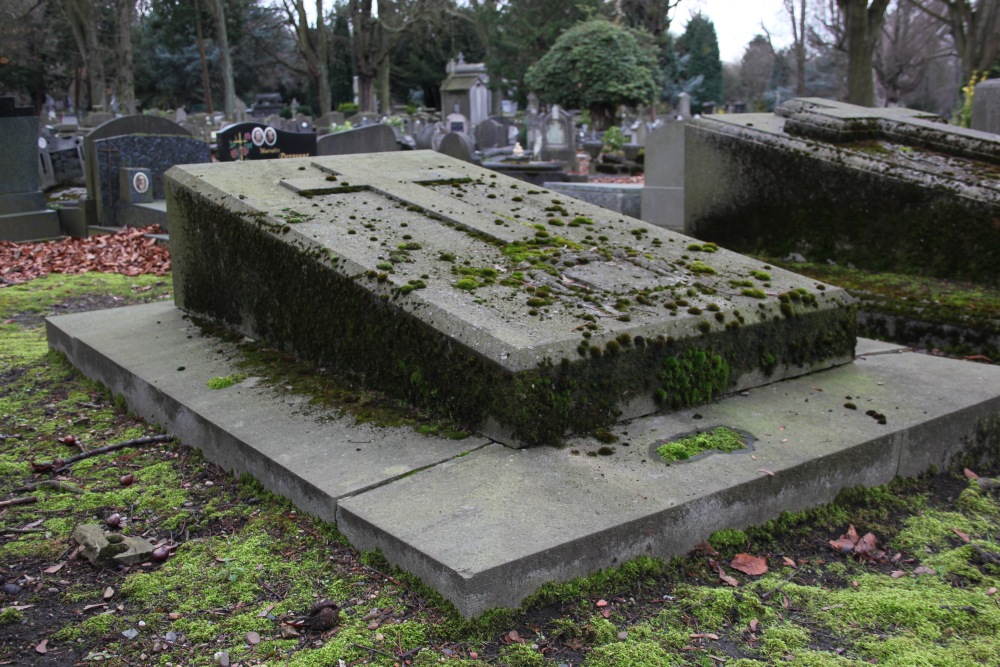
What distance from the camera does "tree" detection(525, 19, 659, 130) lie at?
28672 millimetres

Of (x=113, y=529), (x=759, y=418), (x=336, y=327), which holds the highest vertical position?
(x=336, y=327)

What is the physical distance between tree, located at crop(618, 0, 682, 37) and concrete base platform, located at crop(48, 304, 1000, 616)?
4100 cm

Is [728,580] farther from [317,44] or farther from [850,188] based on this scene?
[317,44]

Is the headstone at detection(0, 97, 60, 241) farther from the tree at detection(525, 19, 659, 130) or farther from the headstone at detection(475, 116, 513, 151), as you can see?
the tree at detection(525, 19, 659, 130)

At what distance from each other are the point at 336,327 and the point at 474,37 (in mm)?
46577

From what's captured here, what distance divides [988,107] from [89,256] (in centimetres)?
956

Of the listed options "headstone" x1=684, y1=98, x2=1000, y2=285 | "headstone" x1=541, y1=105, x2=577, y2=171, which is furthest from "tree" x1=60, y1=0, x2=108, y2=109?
"headstone" x1=684, y1=98, x2=1000, y2=285

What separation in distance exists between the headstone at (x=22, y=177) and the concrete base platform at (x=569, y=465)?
8.58 m

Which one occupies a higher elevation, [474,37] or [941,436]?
[474,37]

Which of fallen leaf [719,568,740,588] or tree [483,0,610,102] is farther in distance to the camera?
tree [483,0,610,102]

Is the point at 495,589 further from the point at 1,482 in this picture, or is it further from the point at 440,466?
the point at 1,482

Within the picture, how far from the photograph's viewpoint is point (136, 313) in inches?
214

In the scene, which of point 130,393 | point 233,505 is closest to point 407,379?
point 233,505

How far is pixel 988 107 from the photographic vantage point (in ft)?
28.1
